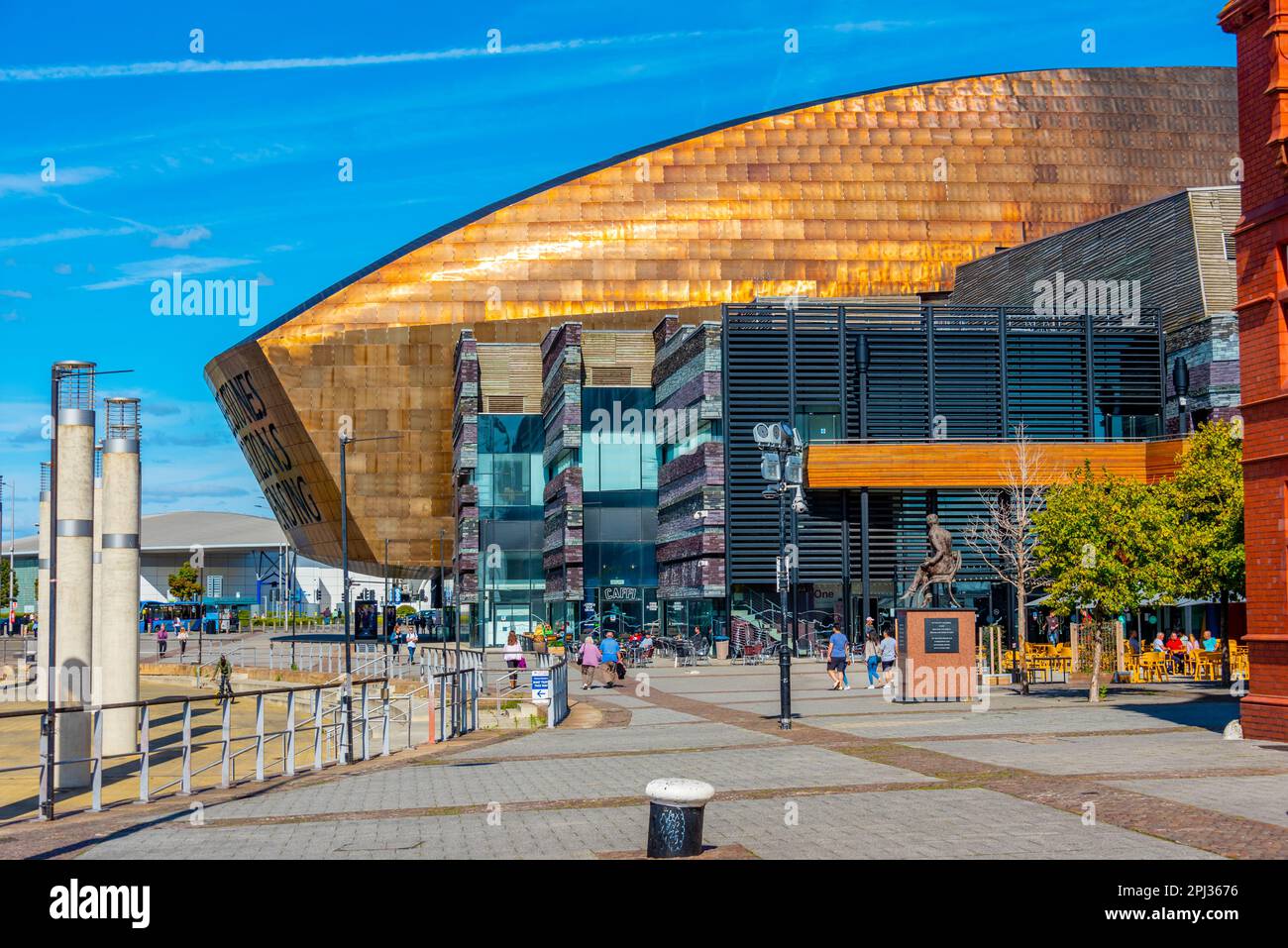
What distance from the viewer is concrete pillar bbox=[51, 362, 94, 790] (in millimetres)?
26844

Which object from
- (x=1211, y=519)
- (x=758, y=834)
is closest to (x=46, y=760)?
(x=758, y=834)

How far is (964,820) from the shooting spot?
14.2 m

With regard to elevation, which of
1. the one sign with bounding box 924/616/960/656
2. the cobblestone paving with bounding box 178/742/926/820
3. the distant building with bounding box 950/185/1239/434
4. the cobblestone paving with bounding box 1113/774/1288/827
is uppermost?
the distant building with bounding box 950/185/1239/434

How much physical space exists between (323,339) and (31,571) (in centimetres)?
12777

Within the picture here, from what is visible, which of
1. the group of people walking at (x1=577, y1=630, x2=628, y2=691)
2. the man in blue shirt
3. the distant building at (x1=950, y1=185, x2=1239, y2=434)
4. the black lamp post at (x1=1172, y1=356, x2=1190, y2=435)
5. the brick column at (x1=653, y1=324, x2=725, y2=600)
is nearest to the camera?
the man in blue shirt

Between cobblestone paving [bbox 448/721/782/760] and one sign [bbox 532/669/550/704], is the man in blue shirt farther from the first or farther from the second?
one sign [bbox 532/669/550/704]

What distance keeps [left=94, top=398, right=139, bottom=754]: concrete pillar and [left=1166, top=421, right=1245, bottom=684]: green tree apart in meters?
22.5

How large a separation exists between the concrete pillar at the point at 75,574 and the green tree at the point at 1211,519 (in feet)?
74.1

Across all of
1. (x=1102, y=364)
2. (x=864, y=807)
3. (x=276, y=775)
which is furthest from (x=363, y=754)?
(x=1102, y=364)

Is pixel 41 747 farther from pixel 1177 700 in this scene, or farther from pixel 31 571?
pixel 31 571

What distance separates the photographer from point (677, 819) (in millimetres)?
12266

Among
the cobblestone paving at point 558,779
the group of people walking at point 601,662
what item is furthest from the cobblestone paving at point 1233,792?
the group of people walking at point 601,662

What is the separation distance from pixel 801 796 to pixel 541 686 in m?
12.9

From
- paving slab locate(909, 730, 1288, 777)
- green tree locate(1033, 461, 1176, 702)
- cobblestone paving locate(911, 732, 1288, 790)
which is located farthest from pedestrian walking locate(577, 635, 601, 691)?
cobblestone paving locate(911, 732, 1288, 790)
